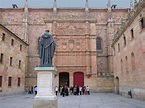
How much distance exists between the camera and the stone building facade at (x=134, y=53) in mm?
16292

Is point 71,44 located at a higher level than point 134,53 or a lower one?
higher

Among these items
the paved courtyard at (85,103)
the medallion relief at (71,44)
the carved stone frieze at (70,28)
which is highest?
the carved stone frieze at (70,28)

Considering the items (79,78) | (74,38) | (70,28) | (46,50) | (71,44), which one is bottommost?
(79,78)

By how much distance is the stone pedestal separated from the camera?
8.78 meters

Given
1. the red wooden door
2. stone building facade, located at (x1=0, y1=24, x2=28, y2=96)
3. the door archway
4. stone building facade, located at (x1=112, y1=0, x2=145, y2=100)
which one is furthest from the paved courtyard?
the door archway

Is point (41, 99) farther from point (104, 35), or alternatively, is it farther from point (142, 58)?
point (104, 35)

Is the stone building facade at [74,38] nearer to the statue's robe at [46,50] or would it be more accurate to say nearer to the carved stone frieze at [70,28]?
the carved stone frieze at [70,28]

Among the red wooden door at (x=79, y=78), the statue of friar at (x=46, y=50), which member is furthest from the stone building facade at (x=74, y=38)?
the statue of friar at (x=46, y=50)

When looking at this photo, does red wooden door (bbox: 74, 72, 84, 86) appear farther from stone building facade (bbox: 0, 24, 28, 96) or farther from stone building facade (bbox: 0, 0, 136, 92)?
stone building facade (bbox: 0, 24, 28, 96)

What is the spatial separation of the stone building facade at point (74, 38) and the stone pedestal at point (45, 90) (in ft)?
67.8

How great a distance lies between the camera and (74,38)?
32.0m

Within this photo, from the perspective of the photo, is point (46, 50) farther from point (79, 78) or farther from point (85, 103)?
point (79, 78)

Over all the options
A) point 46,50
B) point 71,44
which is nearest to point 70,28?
point 71,44

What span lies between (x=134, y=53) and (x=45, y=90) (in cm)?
1218
